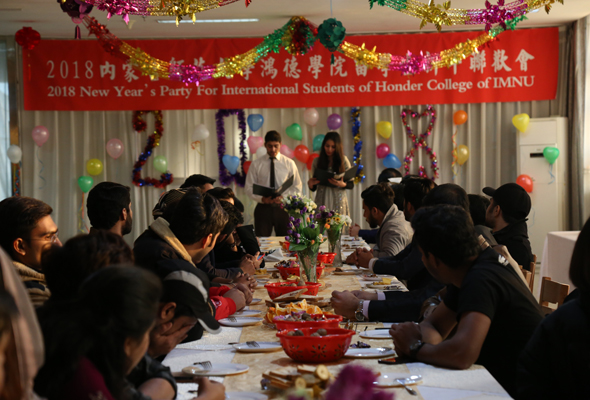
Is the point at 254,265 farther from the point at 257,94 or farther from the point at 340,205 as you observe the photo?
the point at 257,94

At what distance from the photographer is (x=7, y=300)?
0.84 metres

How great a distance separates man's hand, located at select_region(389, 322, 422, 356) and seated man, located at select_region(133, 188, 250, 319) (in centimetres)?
83

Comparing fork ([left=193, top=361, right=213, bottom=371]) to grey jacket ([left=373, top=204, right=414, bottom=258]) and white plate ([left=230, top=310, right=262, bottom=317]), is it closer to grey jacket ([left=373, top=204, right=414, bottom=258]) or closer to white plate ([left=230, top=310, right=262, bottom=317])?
white plate ([left=230, top=310, right=262, bottom=317])

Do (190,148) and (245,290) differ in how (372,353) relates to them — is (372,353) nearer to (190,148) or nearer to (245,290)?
(245,290)

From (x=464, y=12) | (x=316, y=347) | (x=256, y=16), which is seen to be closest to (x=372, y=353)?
(x=316, y=347)

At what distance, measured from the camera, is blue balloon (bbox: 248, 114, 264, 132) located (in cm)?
802

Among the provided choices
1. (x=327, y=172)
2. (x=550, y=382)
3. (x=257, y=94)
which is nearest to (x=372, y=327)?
(x=550, y=382)

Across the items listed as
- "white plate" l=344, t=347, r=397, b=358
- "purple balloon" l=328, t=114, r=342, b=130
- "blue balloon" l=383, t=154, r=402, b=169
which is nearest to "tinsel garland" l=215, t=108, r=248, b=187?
"purple balloon" l=328, t=114, r=342, b=130

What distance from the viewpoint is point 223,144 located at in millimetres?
8242

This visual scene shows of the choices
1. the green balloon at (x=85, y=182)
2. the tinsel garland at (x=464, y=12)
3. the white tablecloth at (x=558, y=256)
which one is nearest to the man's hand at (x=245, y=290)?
the tinsel garland at (x=464, y=12)

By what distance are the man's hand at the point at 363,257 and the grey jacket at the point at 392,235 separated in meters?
0.32

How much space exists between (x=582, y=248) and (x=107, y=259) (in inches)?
47.1

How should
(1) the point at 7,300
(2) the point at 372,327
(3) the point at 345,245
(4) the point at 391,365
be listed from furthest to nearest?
(3) the point at 345,245, (2) the point at 372,327, (4) the point at 391,365, (1) the point at 7,300

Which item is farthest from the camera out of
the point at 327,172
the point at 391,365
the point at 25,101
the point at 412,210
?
the point at 25,101
